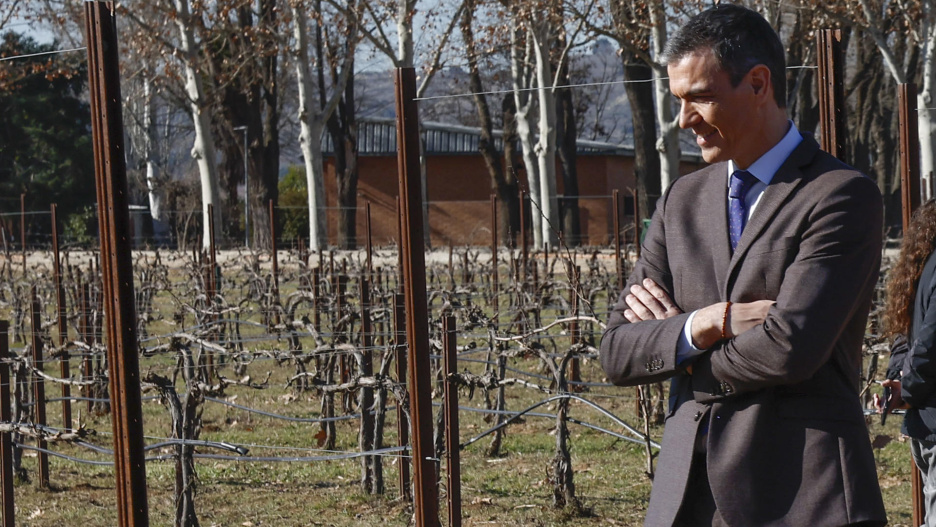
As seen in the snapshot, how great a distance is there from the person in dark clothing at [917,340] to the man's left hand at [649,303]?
1505 millimetres

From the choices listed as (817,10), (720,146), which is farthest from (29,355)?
(817,10)

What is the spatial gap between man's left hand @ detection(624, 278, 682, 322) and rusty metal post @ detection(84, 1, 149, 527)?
1744 millimetres

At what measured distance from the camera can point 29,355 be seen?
8.55m

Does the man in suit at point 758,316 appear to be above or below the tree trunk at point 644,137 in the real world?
below

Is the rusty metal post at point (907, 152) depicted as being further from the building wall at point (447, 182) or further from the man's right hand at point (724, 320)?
the building wall at point (447, 182)

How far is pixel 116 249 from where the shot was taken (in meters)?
3.64

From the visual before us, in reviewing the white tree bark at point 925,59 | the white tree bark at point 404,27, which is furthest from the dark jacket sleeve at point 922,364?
the white tree bark at point 404,27

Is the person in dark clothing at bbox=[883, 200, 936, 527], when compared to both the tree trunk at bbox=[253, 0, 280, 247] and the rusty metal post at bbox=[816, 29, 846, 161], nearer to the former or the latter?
the rusty metal post at bbox=[816, 29, 846, 161]

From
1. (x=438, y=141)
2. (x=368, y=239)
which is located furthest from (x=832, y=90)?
(x=438, y=141)

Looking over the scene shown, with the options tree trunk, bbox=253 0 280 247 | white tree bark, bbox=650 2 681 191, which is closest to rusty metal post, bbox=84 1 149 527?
white tree bark, bbox=650 2 681 191

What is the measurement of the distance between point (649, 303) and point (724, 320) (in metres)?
0.22

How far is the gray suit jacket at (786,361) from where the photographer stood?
2.28 meters

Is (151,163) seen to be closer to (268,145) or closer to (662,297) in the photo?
(268,145)

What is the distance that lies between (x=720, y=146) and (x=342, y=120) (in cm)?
3586
